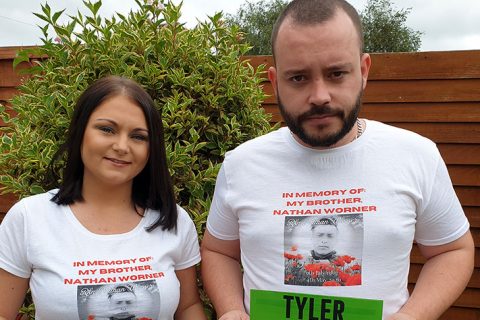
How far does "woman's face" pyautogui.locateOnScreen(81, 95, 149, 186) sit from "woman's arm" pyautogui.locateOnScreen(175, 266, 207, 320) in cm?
43

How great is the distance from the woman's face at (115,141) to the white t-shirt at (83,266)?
0.67 feet

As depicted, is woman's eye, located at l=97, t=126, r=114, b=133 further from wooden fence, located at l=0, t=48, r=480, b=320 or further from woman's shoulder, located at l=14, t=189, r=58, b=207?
wooden fence, located at l=0, t=48, r=480, b=320

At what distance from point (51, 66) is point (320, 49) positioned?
1447 mm

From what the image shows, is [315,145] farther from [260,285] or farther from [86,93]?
[86,93]

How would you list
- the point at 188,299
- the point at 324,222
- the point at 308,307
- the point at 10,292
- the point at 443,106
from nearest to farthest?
1. the point at 308,307
2. the point at 324,222
3. the point at 10,292
4. the point at 188,299
5. the point at 443,106

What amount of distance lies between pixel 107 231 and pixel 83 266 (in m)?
0.16

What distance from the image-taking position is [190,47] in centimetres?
243

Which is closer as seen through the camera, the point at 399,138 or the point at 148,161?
the point at 399,138

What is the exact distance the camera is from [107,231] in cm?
185

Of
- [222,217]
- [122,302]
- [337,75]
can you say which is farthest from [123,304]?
[337,75]

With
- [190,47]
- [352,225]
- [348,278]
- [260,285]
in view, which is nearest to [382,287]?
[348,278]

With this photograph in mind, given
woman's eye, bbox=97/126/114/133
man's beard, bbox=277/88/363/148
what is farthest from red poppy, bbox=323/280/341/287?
woman's eye, bbox=97/126/114/133

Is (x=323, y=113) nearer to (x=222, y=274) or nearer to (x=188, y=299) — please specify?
(x=222, y=274)

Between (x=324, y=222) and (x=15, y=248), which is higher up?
(x=324, y=222)
